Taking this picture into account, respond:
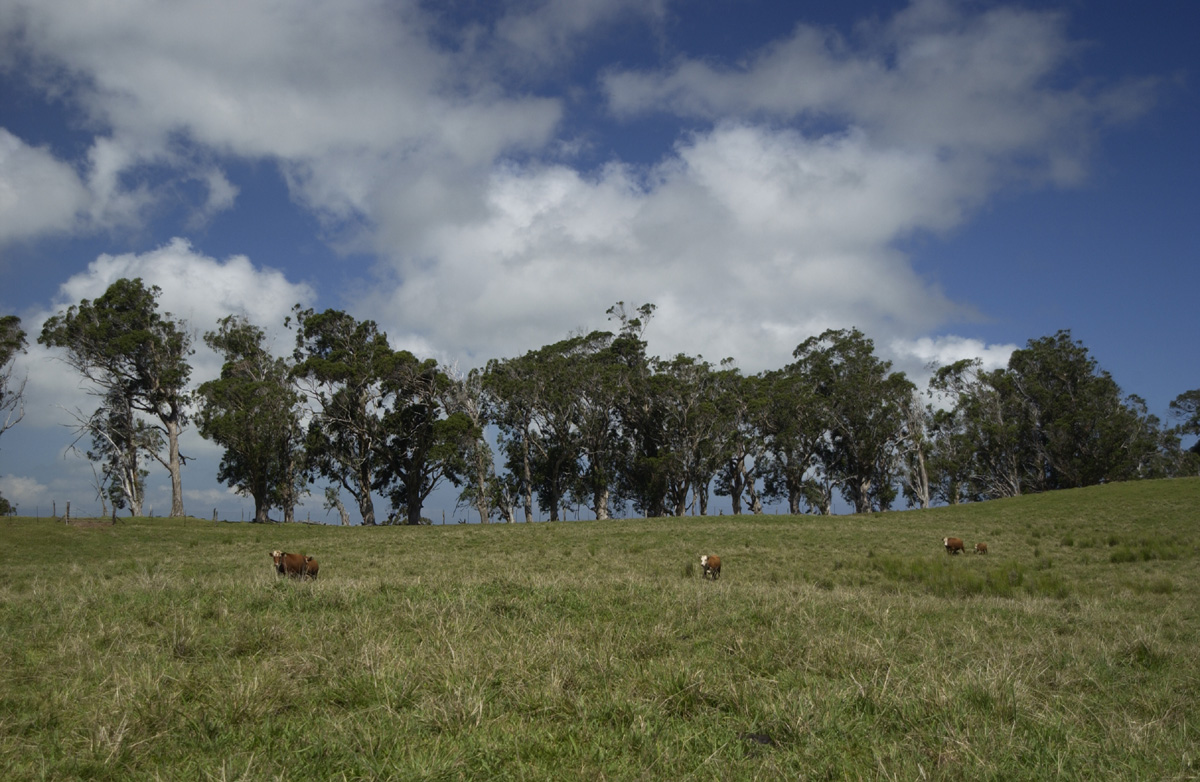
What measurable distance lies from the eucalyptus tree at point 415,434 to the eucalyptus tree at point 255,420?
7.39m

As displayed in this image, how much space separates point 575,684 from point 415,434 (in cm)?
5498

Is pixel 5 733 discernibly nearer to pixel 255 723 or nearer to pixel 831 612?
pixel 255 723

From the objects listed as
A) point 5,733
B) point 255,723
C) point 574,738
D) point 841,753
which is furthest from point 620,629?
point 5,733

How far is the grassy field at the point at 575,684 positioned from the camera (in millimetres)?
4344

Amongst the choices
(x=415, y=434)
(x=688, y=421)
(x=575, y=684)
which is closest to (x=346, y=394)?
(x=415, y=434)

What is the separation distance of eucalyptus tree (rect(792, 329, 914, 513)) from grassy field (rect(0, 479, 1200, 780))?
55307mm

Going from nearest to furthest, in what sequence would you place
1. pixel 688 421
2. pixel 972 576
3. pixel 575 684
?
pixel 575 684 → pixel 972 576 → pixel 688 421

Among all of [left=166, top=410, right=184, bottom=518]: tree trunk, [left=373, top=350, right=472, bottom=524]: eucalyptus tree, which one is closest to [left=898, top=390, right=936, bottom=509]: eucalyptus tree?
[left=373, top=350, right=472, bottom=524]: eucalyptus tree

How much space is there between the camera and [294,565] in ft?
53.3

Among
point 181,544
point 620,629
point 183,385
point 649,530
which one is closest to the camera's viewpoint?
point 620,629

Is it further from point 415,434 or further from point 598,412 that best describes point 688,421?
point 415,434

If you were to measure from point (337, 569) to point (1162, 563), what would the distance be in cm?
2432

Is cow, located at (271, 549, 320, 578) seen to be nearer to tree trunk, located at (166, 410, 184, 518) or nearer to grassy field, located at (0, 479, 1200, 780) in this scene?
grassy field, located at (0, 479, 1200, 780)

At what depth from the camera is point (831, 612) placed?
9031 millimetres
